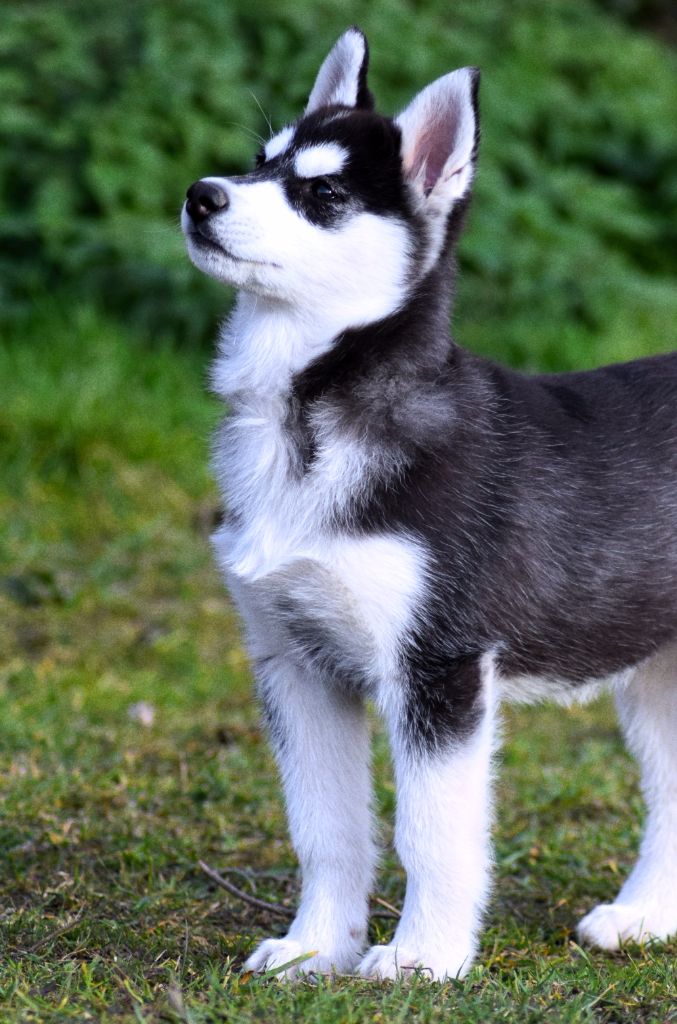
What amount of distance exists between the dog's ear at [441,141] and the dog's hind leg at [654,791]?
55.2 inches

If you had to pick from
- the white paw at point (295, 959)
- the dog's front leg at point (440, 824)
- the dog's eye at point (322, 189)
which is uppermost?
the dog's eye at point (322, 189)

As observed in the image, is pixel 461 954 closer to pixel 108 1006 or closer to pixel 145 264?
pixel 108 1006

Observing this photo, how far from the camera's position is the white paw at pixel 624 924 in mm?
3877

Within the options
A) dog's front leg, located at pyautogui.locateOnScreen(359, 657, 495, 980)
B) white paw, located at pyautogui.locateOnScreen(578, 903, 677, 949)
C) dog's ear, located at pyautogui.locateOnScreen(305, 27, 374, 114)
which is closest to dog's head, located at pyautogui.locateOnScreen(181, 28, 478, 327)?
dog's ear, located at pyautogui.locateOnScreen(305, 27, 374, 114)

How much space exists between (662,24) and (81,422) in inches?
329

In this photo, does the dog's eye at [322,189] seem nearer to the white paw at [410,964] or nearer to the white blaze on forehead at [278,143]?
the white blaze on forehead at [278,143]

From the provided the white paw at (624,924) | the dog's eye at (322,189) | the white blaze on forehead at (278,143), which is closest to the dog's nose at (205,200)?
the dog's eye at (322,189)

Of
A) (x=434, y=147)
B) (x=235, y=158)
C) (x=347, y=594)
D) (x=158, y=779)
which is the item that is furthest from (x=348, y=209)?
(x=235, y=158)

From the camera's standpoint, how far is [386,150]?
353cm

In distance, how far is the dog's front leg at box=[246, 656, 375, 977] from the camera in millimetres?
3650

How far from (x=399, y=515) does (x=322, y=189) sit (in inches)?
31.9

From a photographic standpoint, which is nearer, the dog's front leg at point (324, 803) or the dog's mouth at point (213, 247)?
the dog's mouth at point (213, 247)

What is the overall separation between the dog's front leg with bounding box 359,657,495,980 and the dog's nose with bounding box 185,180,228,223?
1.22 m

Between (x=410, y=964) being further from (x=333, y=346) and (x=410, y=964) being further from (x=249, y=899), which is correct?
(x=333, y=346)
